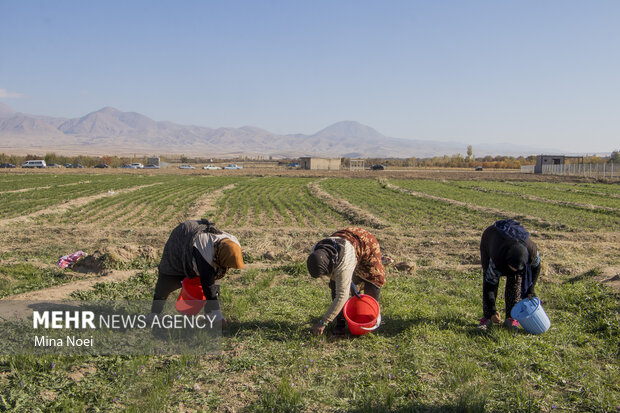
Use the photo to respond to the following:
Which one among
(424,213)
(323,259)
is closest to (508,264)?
(323,259)

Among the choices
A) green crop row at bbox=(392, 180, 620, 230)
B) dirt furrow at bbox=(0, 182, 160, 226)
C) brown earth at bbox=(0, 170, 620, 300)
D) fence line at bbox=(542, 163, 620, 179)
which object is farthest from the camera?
fence line at bbox=(542, 163, 620, 179)

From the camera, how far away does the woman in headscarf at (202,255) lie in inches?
184

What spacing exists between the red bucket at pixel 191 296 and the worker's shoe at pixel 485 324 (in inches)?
136

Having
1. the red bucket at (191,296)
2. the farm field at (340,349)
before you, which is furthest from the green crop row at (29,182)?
the red bucket at (191,296)

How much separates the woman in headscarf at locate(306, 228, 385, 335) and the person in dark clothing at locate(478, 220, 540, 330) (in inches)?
53.8

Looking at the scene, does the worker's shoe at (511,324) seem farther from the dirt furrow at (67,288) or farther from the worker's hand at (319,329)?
the dirt furrow at (67,288)

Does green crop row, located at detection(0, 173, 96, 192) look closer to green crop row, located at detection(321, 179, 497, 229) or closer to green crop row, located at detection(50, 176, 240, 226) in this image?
green crop row, located at detection(50, 176, 240, 226)

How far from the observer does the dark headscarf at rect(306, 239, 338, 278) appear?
4.47 metres

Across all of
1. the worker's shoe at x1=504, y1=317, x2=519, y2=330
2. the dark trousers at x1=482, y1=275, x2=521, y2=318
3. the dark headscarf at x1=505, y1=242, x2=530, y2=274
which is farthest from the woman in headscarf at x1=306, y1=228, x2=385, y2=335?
the worker's shoe at x1=504, y1=317, x2=519, y2=330

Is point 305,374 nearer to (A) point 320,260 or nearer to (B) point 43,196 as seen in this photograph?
(A) point 320,260

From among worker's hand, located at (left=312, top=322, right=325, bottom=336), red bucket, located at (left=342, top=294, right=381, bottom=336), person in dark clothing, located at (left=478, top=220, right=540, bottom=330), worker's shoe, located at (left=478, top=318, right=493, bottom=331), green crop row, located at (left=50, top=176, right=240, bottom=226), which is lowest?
green crop row, located at (left=50, top=176, right=240, bottom=226)

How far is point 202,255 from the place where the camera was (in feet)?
15.5

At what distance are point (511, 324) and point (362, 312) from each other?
1890 mm

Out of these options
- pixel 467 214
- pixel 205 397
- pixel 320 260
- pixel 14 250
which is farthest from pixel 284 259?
pixel 467 214
